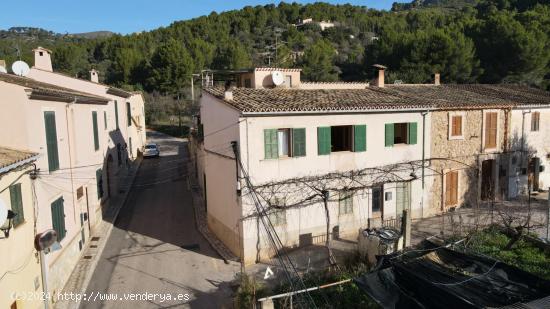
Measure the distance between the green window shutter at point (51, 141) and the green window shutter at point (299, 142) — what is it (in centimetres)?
823

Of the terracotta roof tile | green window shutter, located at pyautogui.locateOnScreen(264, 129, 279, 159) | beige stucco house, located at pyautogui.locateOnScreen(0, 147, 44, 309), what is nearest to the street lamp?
beige stucco house, located at pyautogui.locateOnScreen(0, 147, 44, 309)

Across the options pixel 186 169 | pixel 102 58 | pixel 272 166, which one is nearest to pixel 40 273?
pixel 272 166

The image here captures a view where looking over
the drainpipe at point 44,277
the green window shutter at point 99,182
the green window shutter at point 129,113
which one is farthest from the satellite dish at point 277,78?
the green window shutter at point 129,113

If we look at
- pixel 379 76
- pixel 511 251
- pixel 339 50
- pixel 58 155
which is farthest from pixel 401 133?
pixel 339 50

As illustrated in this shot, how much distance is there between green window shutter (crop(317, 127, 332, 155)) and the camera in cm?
1631

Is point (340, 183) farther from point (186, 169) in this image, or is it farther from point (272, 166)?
point (186, 169)

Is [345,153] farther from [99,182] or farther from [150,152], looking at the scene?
[150,152]

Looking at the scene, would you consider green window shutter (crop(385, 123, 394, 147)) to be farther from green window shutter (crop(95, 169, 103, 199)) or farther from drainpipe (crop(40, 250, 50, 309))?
green window shutter (crop(95, 169, 103, 199))

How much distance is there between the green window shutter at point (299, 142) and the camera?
1584 centimetres

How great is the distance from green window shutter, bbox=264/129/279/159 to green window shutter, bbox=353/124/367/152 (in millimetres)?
3576

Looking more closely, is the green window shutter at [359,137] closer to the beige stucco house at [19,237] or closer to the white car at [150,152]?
the beige stucco house at [19,237]

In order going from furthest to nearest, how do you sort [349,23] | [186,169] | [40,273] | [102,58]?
1. [349,23]
2. [102,58]
3. [186,169]
4. [40,273]

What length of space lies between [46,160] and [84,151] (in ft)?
18.1

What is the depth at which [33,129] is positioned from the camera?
1215 centimetres
